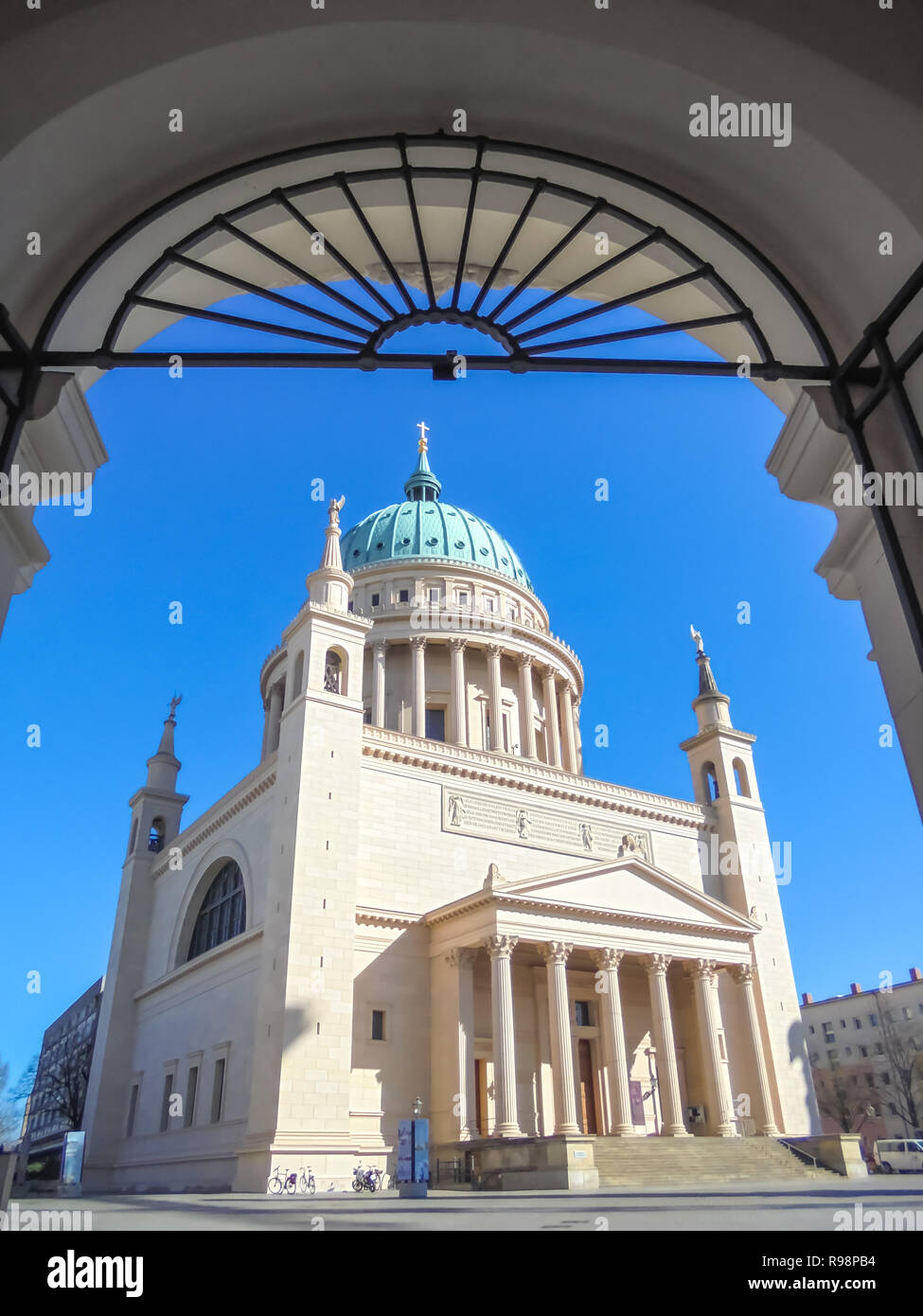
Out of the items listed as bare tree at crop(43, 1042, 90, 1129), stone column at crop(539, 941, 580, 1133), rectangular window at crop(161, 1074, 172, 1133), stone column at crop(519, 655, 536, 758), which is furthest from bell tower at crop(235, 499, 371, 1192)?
bare tree at crop(43, 1042, 90, 1129)

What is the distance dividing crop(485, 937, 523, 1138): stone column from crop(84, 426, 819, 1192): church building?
0.07 meters

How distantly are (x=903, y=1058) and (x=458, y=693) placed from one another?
3868 cm

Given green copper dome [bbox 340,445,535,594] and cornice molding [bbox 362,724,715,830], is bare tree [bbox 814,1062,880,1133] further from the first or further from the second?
green copper dome [bbox 340,445,535,594]

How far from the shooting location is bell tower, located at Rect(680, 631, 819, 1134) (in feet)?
105

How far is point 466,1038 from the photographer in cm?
2558

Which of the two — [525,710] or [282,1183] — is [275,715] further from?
[282,1183]

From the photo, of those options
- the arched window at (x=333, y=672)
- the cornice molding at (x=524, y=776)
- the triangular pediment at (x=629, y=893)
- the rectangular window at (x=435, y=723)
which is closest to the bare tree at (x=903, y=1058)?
the cornice molding at (x=524, y=776)

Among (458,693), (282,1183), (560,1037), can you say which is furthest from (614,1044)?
(458,693)

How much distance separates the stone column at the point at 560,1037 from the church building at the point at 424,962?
67 millimetres

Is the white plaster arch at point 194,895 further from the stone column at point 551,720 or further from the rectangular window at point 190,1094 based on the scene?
the stone column at point 551,720

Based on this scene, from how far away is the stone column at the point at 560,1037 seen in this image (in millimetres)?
24359

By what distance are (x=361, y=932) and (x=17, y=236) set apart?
2448 cm

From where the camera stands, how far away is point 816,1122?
106ft
